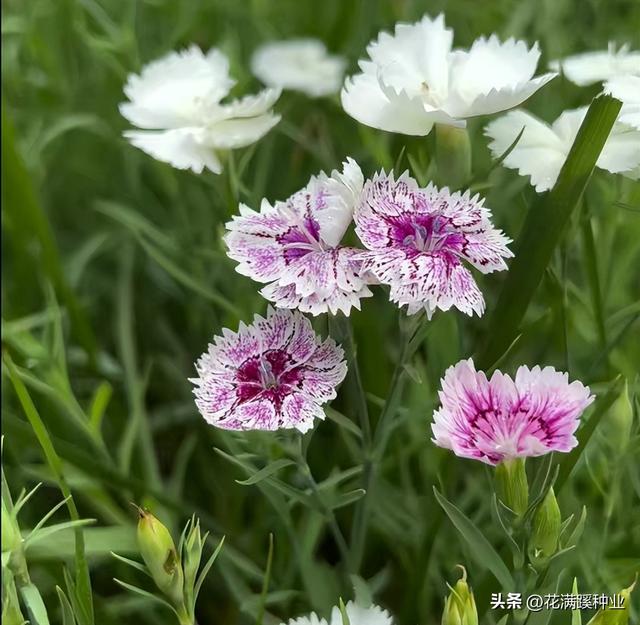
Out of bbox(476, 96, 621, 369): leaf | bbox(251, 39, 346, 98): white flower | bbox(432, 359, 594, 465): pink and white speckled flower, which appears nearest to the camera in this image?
bbox(432, 359, 594, 465): pink and white speckled flower

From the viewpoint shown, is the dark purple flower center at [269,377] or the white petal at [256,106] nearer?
the dark purple flower center at [269,377]

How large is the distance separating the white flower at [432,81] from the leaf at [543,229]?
4 centimetres

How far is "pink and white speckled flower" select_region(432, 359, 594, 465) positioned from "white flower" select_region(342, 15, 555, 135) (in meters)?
0.15

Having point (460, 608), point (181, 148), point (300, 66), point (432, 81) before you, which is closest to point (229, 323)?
point (181, 148)

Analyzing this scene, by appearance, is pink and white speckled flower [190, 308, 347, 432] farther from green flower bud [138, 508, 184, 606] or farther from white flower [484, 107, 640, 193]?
white flower [484, 107, 640, 193]

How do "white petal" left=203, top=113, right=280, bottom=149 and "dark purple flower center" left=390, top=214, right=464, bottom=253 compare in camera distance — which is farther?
"white petal" left=203, top=113, right=280, bottom=149

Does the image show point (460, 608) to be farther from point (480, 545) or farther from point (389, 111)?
point (389, 111)

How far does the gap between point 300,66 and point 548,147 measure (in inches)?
Answer: 25.1

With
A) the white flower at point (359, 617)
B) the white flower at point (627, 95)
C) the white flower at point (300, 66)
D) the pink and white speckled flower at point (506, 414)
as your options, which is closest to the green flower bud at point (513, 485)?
the pink and white speckled flower at point (506, 414)

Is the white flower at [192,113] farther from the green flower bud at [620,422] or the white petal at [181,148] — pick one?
the green flower bud at [620,422]

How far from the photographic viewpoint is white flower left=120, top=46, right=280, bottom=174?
2.10ft

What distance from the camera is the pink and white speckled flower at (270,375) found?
448 millimetres

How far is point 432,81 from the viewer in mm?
590

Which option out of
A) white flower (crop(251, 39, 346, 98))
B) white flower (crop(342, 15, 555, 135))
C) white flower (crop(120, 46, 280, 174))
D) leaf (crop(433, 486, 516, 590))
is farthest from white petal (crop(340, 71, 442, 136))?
white flower (crop(251, 39, 346, 98))
